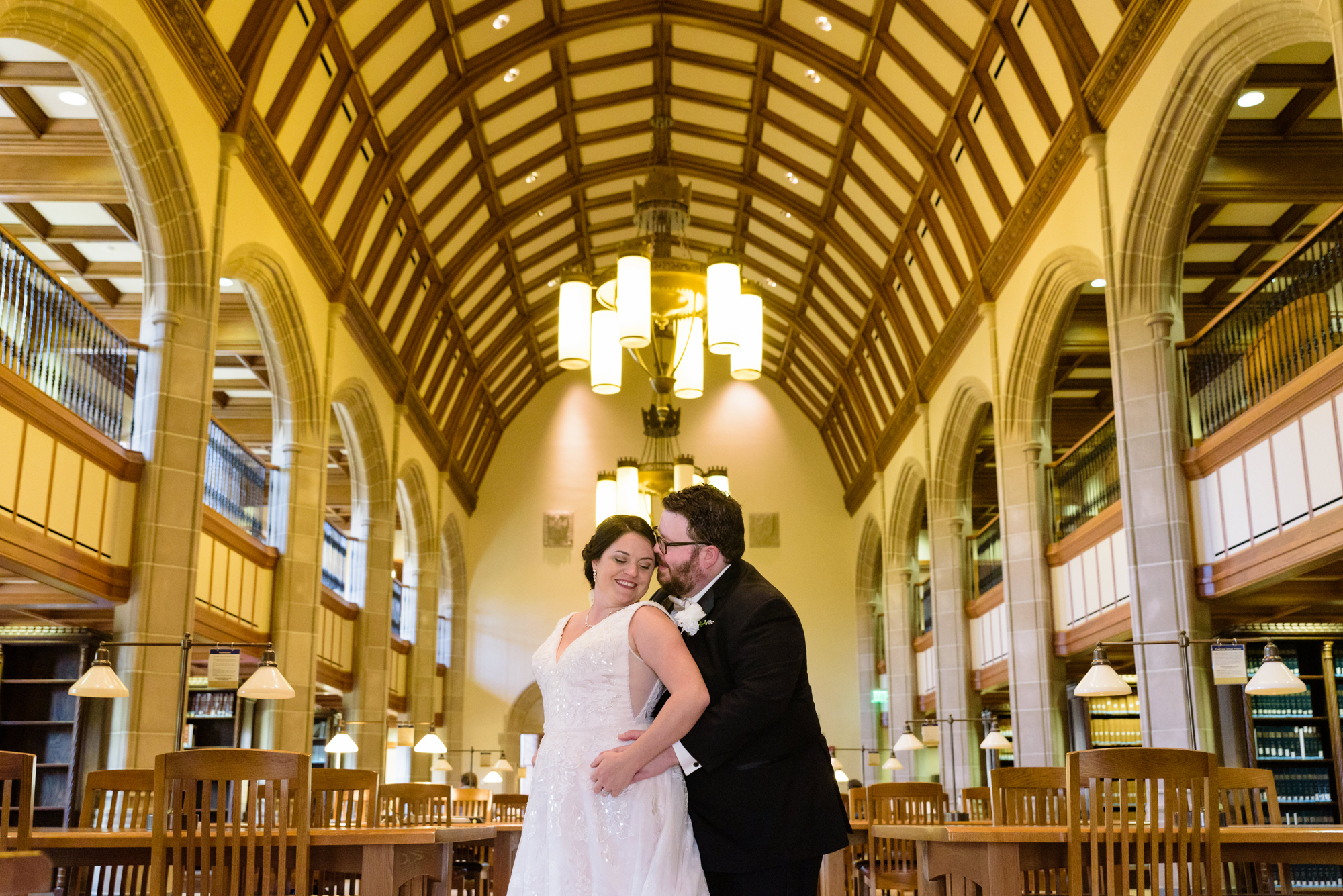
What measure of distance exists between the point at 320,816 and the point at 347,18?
7322 mm

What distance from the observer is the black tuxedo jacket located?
2568mm

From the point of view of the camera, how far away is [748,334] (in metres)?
8.66

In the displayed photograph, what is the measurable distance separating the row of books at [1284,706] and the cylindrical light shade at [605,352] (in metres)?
6.17

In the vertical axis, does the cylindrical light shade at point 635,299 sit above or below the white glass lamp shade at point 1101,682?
above

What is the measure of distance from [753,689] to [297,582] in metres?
9.46

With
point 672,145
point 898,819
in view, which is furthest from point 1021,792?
point 672,145

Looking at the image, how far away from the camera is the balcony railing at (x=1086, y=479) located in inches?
407

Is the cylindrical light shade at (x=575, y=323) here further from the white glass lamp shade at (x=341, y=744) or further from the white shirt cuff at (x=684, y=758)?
the white shirt cuff at (x=684, y=758)

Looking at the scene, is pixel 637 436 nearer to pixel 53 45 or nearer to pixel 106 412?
pixel 106 412

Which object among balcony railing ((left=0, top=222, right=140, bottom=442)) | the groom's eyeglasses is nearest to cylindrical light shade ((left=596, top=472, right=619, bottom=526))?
balcony railing ((left=0, top=222, right=140, bottom=442))

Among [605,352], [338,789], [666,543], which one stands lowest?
[338,789]

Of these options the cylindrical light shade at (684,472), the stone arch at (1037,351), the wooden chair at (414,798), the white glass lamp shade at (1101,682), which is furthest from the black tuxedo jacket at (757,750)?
the cylindrical light shade at (684,472)

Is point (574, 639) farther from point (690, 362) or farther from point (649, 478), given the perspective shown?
point (649, 478)

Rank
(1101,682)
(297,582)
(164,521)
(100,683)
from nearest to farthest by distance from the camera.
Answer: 1. (100,683)
2. (1101,682)
3. (164,521)
4. (297,582)
